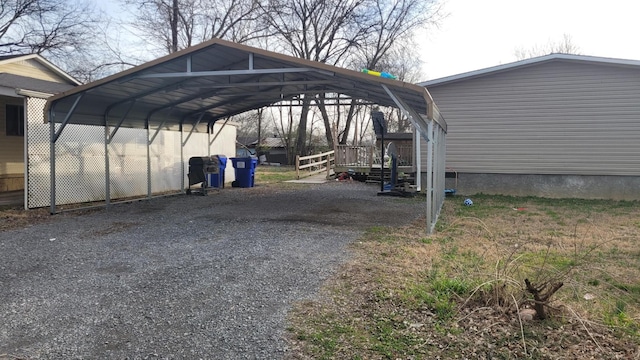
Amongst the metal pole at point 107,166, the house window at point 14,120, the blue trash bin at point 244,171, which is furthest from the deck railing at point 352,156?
the house window at point 14,120

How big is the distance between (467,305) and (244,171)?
12482 millimetres

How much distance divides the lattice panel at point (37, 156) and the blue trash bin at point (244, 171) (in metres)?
6.76

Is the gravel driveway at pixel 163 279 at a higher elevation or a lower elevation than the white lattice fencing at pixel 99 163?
lower

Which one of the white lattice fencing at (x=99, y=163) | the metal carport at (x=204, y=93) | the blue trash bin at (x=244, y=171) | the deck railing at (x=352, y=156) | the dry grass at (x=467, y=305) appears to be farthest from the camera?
the deck railing at (x=352, y=156)

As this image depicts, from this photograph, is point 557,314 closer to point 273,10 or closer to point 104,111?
point 104,111

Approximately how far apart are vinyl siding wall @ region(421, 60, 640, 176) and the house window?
1229cm

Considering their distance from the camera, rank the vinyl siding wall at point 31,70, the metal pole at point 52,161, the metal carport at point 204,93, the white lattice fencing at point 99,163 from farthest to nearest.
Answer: the vinyl siding wall at point 31,70, the white lattice fencing at point 99,163, the metal pole at point 52,161, the metal carport at point 204,93

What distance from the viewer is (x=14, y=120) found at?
40.7 ft

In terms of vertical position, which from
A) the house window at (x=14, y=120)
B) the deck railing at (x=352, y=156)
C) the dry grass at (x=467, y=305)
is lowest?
the dry grass at (x=467, y=305)

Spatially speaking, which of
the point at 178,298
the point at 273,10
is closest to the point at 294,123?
the point at 273,10

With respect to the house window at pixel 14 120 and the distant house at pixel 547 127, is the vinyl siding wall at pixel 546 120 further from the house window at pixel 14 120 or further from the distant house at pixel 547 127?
the house window at pixel 14 120

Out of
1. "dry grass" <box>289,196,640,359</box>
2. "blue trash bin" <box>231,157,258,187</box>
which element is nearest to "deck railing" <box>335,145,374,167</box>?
"blue trash bin" <box>231,157,258,187</box>

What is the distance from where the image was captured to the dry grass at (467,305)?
2941 millimetres

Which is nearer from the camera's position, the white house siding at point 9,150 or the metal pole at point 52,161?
the metal pole at point 52,161
